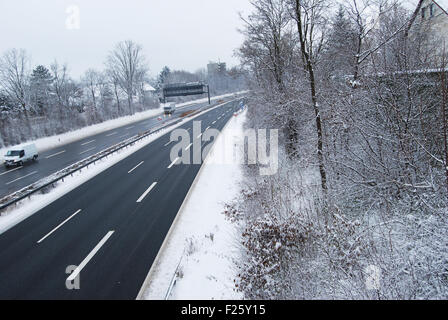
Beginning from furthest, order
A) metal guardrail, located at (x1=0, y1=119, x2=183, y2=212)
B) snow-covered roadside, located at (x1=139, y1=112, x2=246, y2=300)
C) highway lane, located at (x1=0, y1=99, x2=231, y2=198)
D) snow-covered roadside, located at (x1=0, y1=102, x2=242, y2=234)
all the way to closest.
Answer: highway lane, located at (x1=0, y1=99, x2=231, y2=198) < metal guardrail, located at (x1=0, y1=119, x2=183, y2=212) < snow-covered roadside, located at (x1=0, y1=102, x2=242, y2=234) < snow-covered roadside, located at (x1=139, y1=112, x2=246, y2=300)

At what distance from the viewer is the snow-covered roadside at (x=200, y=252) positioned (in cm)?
787

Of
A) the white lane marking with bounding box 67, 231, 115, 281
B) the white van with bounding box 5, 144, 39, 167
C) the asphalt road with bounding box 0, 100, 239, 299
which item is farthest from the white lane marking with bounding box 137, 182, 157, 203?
the white van with bounding box 5, 144, 39, 167

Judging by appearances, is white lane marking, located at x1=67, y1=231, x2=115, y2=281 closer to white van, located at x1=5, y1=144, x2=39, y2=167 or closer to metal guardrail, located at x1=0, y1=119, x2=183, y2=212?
metal guardrail, located at x1=0, y1=119, x2=183, y2=212

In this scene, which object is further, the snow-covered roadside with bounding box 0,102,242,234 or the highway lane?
the highway lane

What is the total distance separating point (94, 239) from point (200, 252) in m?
4.59

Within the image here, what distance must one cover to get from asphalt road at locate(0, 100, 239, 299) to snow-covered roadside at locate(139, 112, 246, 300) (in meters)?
0.50

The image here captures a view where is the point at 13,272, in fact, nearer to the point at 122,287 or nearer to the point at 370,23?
the point at 122,287

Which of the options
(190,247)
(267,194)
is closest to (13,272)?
(190,247)

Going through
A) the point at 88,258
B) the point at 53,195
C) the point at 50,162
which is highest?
the point at 50,162

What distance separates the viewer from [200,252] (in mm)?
9930

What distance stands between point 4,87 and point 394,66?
54.2 m

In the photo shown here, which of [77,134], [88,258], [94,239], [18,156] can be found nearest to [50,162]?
[18,156]

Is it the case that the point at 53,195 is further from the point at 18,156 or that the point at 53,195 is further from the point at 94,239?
the point at 18,156

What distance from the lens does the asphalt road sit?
8133mm
